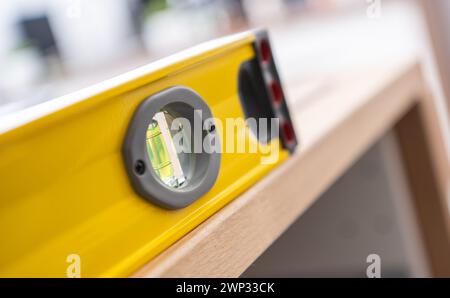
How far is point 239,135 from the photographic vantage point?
428 mm

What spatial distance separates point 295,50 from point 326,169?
48.9 inches

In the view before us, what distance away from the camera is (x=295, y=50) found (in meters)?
1.74

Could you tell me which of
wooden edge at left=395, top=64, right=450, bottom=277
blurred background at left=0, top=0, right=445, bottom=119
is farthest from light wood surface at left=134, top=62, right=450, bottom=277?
blurred background at left=0, top=0, right=445, bottom=119

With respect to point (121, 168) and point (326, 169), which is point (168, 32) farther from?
point (121, 168)

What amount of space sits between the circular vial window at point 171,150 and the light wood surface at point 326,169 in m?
0.03

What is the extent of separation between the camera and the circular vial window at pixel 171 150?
334mm

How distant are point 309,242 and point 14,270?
62 centimetres

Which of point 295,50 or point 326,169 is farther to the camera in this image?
point 295,50

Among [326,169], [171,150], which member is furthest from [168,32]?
[171,150]

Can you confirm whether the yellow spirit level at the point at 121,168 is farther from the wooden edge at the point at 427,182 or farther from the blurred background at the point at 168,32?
the blurred background at the point at 168,32

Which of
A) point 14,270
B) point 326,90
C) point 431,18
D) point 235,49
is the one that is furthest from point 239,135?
point 431,18

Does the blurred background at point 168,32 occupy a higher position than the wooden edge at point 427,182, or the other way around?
the blurred background at point 168,32

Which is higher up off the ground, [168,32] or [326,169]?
[168,32]

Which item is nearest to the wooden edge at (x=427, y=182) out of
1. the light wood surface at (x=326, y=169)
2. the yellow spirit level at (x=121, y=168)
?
the light wood surface at (x=326, y=169)
